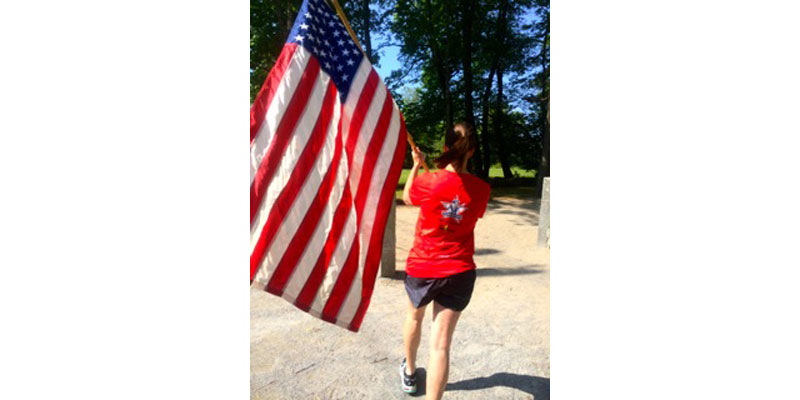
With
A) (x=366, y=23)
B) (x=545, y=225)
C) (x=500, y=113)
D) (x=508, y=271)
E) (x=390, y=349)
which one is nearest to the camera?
(x=390, y=349)

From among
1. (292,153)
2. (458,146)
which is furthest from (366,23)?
(458,146)

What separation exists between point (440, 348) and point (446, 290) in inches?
12.2

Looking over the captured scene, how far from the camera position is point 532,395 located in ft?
9.36

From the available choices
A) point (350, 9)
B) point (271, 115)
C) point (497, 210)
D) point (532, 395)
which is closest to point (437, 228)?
point (271, 115)

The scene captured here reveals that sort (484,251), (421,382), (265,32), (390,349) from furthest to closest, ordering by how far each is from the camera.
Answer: (265,32), (484,251), (390,349), (421,382)

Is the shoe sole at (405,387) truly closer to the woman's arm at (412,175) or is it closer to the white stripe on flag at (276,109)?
the woman's arm at (412,175)

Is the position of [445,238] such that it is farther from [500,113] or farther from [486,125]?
[500,113]

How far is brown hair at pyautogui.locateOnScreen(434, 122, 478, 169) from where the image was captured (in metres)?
2.27

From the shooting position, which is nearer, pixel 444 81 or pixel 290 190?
pixel 290 190

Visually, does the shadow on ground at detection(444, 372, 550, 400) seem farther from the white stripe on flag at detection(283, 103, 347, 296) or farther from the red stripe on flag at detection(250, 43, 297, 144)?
the red stripe on flag at detection(250, 43, 297, 144)

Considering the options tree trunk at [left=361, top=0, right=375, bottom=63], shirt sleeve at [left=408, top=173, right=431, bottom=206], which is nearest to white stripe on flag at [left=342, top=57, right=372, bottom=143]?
shirt sleeve at [left=408, top=173, right=431, bottom=206]

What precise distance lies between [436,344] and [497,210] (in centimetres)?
910

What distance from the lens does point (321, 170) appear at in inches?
107

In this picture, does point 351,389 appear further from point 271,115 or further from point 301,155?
point 271,115
